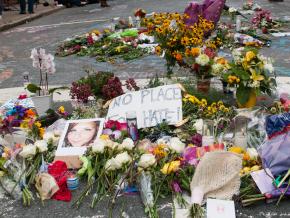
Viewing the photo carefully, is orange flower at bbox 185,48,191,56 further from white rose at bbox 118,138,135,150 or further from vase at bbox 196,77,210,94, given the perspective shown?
white rose at bbox 118,138,135,150

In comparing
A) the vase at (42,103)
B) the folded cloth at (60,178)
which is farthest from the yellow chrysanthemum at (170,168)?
the vase at (42,103)

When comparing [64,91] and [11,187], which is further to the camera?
[64,91]

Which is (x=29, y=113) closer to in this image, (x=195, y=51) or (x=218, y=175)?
(x=195, y=51)

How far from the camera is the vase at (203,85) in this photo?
16.8ft

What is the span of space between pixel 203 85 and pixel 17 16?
14.4m

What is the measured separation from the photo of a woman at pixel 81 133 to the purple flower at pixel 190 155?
857mm

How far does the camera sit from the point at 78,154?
12.9 ft

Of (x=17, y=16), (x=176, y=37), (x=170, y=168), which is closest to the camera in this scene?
(x=170, y=168)

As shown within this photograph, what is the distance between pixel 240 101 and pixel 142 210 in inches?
69.7

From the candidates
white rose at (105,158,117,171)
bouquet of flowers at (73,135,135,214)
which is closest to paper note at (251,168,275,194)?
bouquet of flowers at (73,135,135,214)

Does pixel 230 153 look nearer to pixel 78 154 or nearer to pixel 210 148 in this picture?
pixel 210 148

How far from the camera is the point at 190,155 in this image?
3.78m

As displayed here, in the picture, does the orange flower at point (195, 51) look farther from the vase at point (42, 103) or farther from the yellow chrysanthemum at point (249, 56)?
the vase at point (42, 103)

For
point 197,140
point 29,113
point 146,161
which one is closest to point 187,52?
point 197,140
